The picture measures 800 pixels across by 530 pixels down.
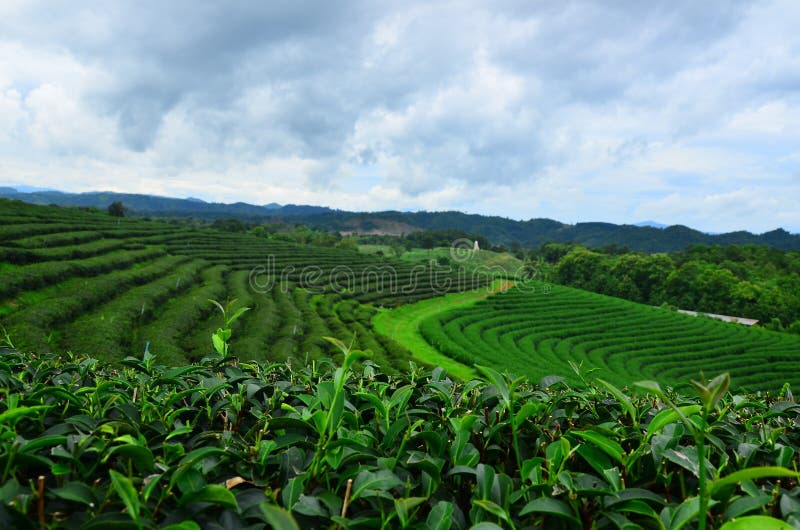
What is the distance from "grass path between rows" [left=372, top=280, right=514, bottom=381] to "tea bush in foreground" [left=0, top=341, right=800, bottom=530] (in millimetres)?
14143

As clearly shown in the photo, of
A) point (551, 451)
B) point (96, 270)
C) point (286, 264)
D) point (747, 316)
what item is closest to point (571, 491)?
point (551, 451)

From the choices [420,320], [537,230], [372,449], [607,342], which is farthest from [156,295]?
[537,230]

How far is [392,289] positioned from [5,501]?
37.4 m

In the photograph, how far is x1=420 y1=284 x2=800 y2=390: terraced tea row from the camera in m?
24.2

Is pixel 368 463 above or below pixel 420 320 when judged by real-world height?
above

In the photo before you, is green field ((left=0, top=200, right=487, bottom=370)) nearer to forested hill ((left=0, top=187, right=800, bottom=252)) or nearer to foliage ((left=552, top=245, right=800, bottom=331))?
foliage ((left=552, top=245, right=800, bottom=331))

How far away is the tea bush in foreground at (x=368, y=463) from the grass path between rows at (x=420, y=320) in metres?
14.1

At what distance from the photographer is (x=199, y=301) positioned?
62.1 feet

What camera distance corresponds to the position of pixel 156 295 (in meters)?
18.4

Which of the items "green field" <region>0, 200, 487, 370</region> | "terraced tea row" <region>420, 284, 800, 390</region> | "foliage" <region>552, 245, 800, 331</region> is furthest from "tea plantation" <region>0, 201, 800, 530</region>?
"foliage" <region>552, 245, 800, 331</region>

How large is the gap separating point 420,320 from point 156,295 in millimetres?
17132

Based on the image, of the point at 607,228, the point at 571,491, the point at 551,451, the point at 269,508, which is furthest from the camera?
the point at 607,228

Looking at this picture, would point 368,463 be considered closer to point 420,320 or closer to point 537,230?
point 420,320

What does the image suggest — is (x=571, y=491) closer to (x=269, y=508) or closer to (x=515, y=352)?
(x=269, y=508)
